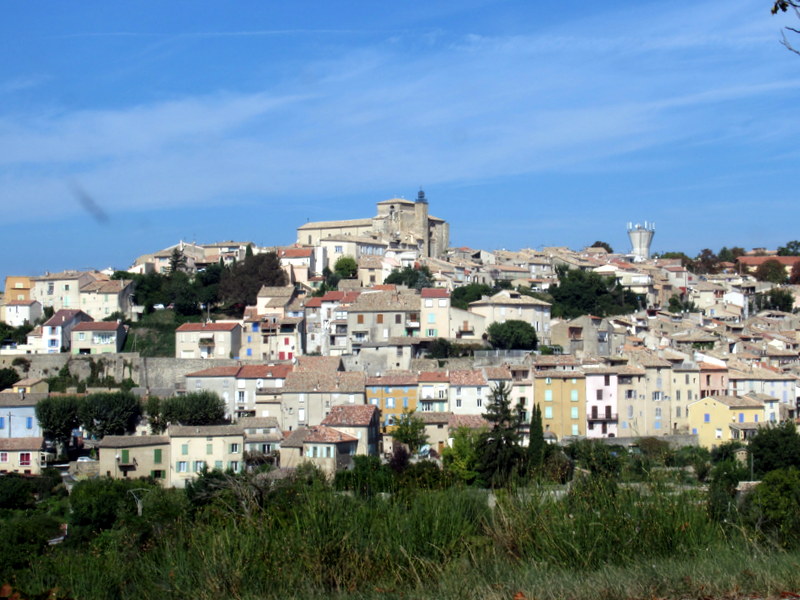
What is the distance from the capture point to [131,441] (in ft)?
101

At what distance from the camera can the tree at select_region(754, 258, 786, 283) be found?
213 ft

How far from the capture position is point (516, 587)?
7047 millimetres

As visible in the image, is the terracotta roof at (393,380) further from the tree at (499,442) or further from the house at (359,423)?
the tree at (499,442)

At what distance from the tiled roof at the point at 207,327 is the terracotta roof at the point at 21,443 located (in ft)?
32.9

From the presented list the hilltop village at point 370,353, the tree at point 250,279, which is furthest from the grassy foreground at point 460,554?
the tree at point 250,279

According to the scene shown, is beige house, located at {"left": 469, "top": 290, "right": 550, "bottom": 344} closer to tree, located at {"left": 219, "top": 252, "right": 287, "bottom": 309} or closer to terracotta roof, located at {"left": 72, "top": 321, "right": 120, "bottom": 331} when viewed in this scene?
tree, located at {"left": 219, "top": 252, "right": 287, "bottom": 309}

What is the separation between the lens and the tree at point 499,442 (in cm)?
2561

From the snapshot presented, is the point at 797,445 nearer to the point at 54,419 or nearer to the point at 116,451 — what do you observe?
the point at 116,451

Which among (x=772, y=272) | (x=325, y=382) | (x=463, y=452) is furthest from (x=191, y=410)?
(x=772, y=272)

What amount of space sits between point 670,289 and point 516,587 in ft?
176

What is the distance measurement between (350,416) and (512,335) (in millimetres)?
11293

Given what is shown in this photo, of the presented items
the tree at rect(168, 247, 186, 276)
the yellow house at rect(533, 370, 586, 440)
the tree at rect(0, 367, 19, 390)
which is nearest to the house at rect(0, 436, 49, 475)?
the tree at rect(0, 367, 19, 390)

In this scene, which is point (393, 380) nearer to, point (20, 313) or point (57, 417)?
point (57, 417)

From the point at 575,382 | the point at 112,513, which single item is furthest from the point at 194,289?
the point at 112,513
